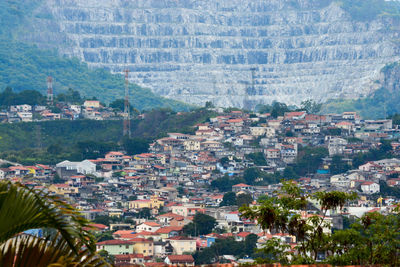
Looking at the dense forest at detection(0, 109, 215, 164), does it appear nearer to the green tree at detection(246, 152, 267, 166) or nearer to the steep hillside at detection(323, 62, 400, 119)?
the green tree at detection(246, 152, 267, 166)

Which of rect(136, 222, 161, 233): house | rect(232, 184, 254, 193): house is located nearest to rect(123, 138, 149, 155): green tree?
rect(232, 184, 254, 193): house

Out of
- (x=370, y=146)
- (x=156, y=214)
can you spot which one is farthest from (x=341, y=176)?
(x=156, y=214)

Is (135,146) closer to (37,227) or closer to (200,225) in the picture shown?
(200,225)

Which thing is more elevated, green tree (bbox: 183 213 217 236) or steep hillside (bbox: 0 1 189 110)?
steep hillside (bbox: 0 1 189 110)

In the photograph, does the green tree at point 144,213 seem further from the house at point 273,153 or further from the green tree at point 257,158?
the house at point 273,153

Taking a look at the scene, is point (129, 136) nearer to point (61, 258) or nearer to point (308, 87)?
point (308, 87)
